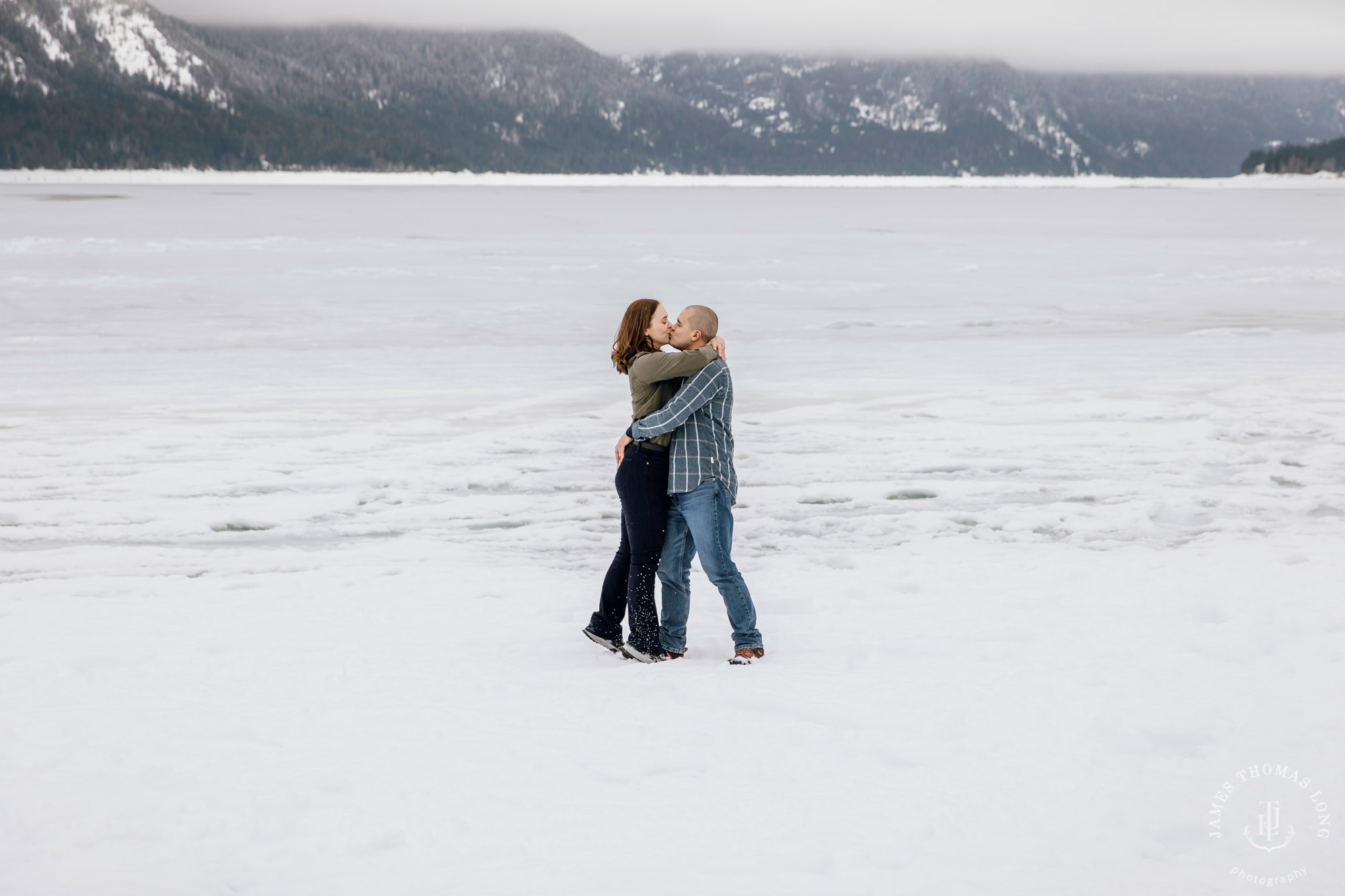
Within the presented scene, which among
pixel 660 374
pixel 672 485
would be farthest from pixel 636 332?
pixel 672 485

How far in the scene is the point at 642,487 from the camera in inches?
179

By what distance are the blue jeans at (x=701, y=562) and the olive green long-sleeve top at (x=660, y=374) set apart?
295mm

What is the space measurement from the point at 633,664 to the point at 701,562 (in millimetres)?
701

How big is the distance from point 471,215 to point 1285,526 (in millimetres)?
62495

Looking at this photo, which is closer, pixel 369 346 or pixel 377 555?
pixel 377 555

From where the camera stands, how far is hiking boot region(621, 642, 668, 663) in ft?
16.0

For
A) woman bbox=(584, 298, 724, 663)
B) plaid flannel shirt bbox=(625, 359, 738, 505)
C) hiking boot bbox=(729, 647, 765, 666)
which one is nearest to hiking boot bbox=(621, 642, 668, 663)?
woman bbox=(584, 298, 724, 663)

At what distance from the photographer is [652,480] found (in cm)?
455

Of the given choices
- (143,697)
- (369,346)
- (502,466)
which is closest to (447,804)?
(143,697)

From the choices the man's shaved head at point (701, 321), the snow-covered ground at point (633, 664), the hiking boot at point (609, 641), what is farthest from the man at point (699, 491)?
the snow-covered ground at point (633, 664)

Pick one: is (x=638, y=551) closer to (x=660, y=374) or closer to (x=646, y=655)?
(x=646, y=655)

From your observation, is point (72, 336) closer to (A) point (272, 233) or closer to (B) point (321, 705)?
(B) point (321, 705)

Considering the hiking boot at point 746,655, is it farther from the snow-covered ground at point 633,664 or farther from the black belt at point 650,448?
the black belt at point 650,448

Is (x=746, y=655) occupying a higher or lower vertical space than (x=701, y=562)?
lower
